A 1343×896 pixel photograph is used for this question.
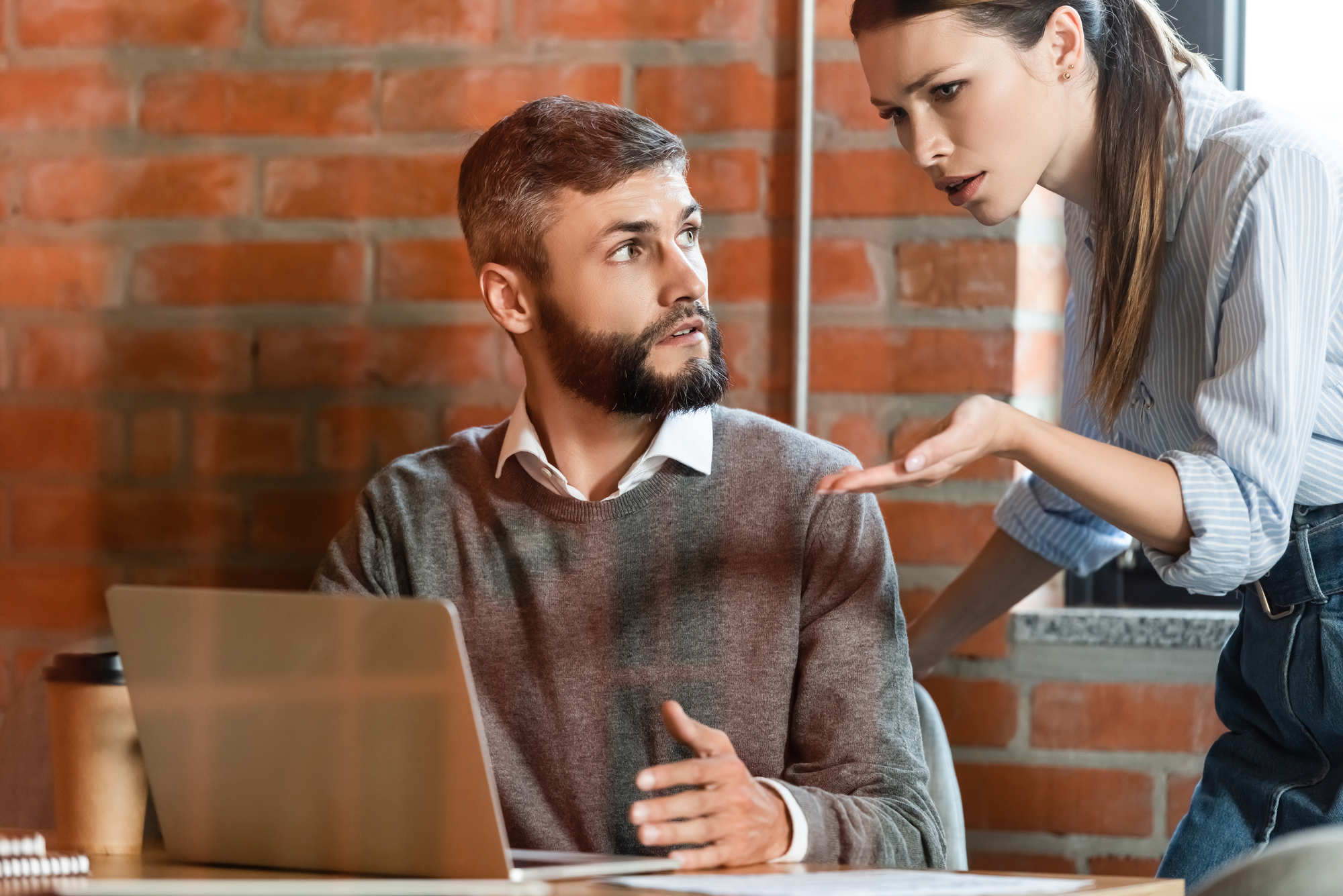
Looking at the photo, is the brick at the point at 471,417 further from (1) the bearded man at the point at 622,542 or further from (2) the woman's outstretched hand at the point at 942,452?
(2) the woman's outstretched hand at the point at 942,452

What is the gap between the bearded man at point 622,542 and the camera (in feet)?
4.12

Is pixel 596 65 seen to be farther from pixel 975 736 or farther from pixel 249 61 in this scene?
pixel 975 736

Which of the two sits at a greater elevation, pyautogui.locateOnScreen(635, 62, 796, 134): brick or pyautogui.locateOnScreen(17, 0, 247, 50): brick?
pyautogui.locateOnScreen(17, 0, 247, 50): brick

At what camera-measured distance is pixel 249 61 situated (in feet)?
5.71

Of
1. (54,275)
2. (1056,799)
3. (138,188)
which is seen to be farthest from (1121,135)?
(54,275)

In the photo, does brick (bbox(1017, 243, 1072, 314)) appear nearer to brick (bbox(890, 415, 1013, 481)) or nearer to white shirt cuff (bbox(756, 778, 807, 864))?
brick (bbox(890, 415, 1013, 481))

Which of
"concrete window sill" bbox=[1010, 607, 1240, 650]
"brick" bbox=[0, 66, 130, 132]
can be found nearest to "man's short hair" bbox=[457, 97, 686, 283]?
"brick" bbox=[0, 66, 130, 132]

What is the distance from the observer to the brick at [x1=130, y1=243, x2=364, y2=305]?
1.72m

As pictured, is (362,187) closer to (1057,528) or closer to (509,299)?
(509,299)

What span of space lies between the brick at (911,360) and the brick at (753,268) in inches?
3.0

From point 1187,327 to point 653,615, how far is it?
56cm

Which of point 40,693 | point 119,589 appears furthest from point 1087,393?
point 40,693

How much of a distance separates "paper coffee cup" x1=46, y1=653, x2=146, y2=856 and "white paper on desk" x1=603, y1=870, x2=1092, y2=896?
386 millimetres

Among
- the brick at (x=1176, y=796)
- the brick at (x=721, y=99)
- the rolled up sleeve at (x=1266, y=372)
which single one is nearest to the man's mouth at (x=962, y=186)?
the rolled up sleeve at (x=1266, y=372)
